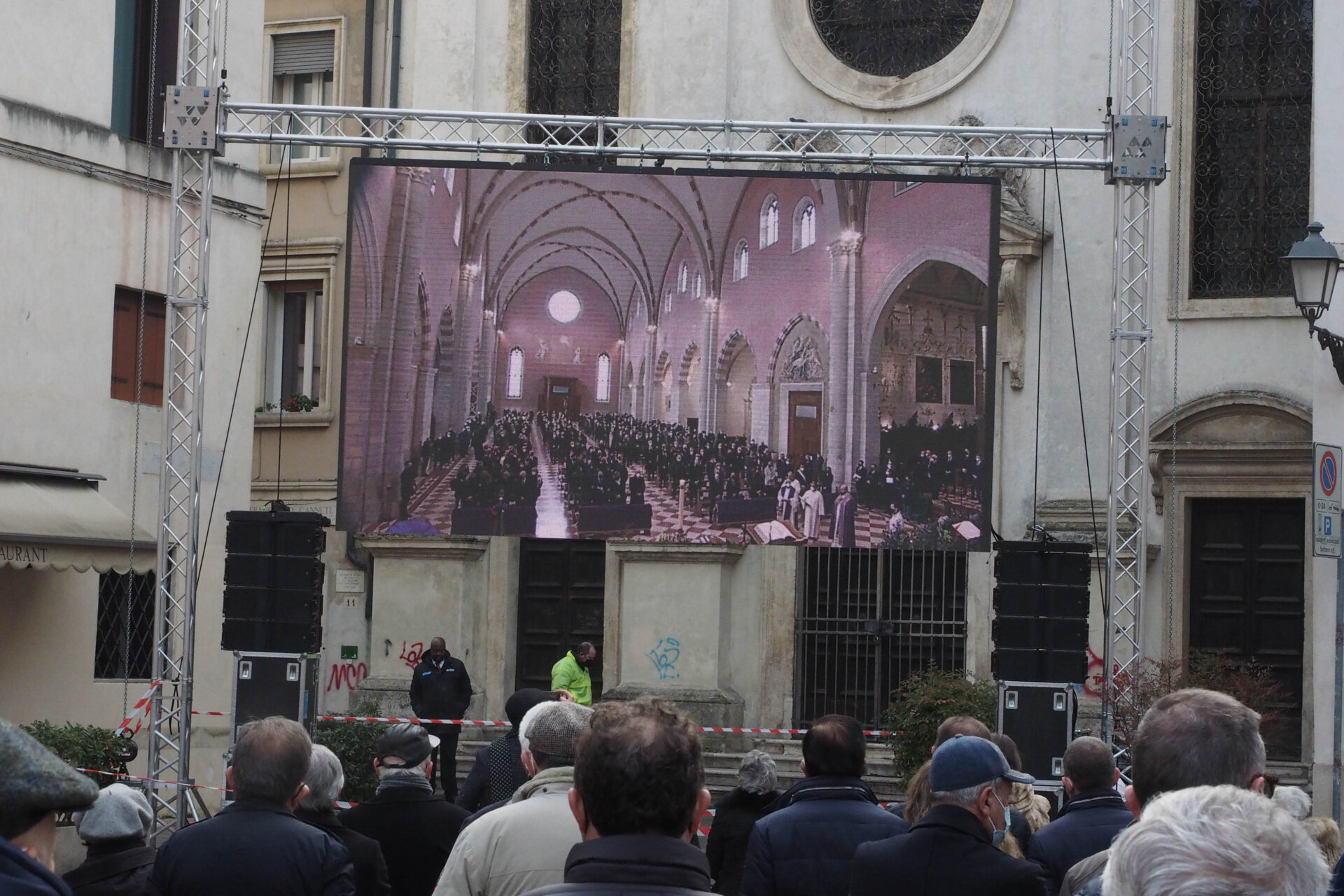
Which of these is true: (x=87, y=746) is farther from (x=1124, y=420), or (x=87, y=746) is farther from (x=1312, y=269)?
(x=1312, y=269)

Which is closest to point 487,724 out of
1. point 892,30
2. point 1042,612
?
point 1042,612

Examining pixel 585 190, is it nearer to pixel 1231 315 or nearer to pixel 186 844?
pixel 1231 315

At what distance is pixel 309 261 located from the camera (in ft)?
82.8

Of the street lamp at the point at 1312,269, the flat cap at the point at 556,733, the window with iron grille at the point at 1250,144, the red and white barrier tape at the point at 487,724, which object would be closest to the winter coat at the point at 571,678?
the red and white barrier tape at the point at 487,724

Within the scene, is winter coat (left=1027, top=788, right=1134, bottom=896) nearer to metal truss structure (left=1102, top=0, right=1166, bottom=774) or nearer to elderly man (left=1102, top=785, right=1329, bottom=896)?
elderly man (left=1102, top=785, right=1329, bottom=896)

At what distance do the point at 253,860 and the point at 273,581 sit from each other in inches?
364

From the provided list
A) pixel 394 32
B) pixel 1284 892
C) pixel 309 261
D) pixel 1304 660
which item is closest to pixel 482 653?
pixel 309 261

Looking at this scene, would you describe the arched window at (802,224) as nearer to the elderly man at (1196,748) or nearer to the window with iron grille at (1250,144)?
the window with iron grille at (1250,144)

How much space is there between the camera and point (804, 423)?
17.2m

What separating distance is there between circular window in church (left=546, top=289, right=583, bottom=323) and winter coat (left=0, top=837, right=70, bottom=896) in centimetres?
1469

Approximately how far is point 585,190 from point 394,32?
8376mm

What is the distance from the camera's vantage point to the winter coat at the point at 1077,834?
6.06m

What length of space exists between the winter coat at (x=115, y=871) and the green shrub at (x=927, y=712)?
1293 centimetres

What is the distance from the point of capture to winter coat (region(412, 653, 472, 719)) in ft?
61.4
